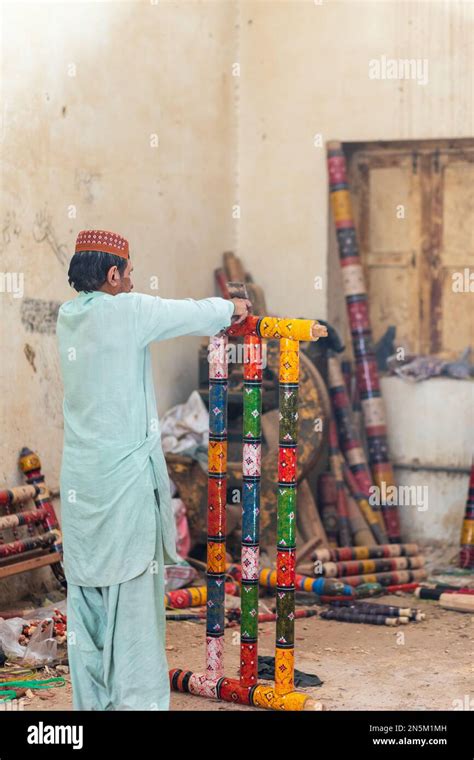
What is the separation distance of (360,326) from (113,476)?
4.28 meters

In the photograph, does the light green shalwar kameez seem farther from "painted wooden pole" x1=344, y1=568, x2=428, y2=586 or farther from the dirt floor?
"painted wooden pole" x1=344, y1=568, x2=428, y2=586

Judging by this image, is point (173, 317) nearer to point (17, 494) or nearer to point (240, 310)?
point (240, 310)

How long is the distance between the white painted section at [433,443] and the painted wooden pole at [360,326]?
0.16 meters

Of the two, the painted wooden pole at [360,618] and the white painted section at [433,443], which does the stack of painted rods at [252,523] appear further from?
the white painted section at [433,443]

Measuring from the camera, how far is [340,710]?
468 cm

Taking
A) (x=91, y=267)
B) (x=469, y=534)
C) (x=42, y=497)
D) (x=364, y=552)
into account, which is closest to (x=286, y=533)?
(x=91, y=267)

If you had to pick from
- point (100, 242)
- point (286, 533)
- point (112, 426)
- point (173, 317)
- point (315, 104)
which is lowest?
point (286, 533)

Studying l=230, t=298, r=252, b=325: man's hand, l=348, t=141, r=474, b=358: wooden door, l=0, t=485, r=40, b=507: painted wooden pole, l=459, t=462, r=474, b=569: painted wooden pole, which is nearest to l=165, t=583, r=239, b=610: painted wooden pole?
l=0, t=485, r=40, b=507: painted wooden pole

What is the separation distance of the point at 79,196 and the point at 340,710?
3.36m

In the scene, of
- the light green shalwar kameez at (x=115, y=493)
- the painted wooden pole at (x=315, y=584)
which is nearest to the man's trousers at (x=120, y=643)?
the light green shalwar kameez at (x=115, y=493)

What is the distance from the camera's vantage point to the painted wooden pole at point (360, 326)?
8.12 m

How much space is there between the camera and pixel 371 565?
7.04 m

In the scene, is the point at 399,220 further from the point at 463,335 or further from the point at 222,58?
the point at 222,58

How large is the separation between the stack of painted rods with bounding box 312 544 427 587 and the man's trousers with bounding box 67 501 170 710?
8.84 feet
